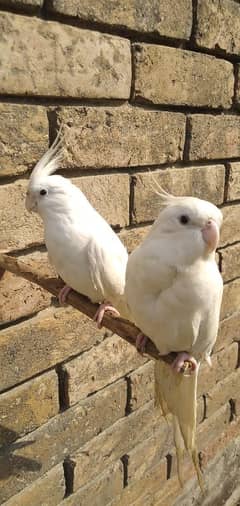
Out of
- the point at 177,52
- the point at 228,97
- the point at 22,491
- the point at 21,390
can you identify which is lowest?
the point at 22,491

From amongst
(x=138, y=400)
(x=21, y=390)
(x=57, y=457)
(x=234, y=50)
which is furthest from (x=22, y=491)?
(x=234, y=50)

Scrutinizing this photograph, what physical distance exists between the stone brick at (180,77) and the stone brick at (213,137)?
0.17ft

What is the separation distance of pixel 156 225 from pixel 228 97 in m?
1.05

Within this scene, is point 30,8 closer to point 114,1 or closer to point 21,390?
point 114,1

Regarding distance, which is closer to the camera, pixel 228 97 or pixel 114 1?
pixel 114 1

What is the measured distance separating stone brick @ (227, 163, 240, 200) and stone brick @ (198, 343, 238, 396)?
26.6 inches

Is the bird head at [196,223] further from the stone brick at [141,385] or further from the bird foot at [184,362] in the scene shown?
the stone brick at [141,385]

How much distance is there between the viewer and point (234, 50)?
1.69m

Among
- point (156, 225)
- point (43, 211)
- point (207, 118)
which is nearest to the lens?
point (156, 225)

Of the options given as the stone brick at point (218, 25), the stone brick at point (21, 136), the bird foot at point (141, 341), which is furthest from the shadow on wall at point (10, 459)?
the stone brick at point (218, 25)

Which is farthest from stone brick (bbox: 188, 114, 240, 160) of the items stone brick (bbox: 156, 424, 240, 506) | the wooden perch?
stone brick (bbox: 156, 424, 240, 506)

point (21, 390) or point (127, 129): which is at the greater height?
point (127, 129)

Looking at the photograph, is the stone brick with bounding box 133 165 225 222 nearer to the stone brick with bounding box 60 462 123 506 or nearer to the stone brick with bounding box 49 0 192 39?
the stone brick with bounding box 49 0 192 39

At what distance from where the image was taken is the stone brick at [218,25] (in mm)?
1512
